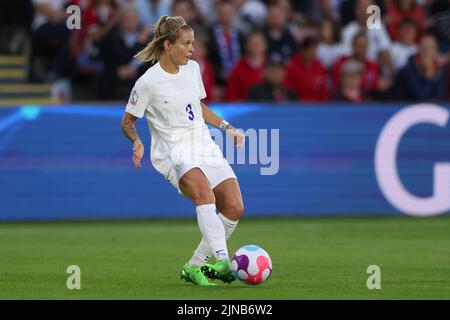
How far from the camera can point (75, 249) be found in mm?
13688

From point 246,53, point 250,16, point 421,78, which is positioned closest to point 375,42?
point 421,78

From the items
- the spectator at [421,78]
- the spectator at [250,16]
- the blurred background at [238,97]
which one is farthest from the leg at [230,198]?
the spectator at [250,16]

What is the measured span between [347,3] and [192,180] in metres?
11.7

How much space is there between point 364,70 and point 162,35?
944cm

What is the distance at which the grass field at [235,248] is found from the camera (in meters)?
9.78

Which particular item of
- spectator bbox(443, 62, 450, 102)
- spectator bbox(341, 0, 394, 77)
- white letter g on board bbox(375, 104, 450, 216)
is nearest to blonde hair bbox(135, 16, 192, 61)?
white letter g on board bbox(375, 104, 450, 216)

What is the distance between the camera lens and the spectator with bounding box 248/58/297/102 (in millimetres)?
18516

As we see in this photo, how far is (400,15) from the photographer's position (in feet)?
68.2

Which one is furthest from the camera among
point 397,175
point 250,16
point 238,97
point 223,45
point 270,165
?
point 250,16

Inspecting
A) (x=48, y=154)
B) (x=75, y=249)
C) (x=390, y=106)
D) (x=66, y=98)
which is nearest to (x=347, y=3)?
(x=390, y=106)

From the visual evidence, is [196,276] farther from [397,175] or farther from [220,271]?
[397,175]

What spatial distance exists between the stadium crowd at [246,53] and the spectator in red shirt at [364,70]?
2 centimetres

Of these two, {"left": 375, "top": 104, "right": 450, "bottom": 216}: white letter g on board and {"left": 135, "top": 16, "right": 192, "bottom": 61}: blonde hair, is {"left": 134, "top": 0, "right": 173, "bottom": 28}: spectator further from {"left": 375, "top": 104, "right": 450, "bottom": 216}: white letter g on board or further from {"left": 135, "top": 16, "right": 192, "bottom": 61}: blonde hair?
{"left": 135, "top": 16, "right": 192, "bottom": 61}: blonde hair

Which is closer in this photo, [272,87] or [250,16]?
[272,87]
